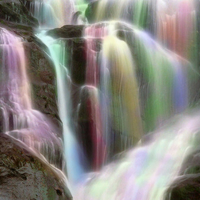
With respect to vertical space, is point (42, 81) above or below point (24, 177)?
above

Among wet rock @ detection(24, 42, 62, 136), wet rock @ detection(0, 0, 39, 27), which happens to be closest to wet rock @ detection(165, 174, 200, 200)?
wet rock @ detection(24, 42, 62, 136)

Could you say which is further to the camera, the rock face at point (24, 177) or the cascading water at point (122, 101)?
the cascading water at point (122, 101)

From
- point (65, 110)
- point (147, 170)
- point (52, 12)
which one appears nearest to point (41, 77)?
point (65, 110)

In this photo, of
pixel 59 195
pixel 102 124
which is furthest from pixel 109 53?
pixel 59 195

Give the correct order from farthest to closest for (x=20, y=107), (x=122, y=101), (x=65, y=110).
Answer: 1. (x=122, y=101)
2. (x=65, y=110)
3. (x=20, y=107)

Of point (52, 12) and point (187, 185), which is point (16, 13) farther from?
point (187, 185)

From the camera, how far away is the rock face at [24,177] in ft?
17.7

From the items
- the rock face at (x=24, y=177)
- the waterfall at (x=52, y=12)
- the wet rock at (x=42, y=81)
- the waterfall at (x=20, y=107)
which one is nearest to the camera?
the rock face at (x=24, y=177)

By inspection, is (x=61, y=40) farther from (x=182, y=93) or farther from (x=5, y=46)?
(x=182, y=93)

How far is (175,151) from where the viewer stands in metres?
8.44

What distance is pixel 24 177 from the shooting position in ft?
18.5

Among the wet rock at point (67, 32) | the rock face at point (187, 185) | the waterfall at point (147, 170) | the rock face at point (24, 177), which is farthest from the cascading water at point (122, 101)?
the rock face at point (24, 177)

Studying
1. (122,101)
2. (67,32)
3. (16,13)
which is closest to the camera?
(122,101)

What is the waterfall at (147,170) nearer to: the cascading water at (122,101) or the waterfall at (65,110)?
the cascading water at (122,101)
